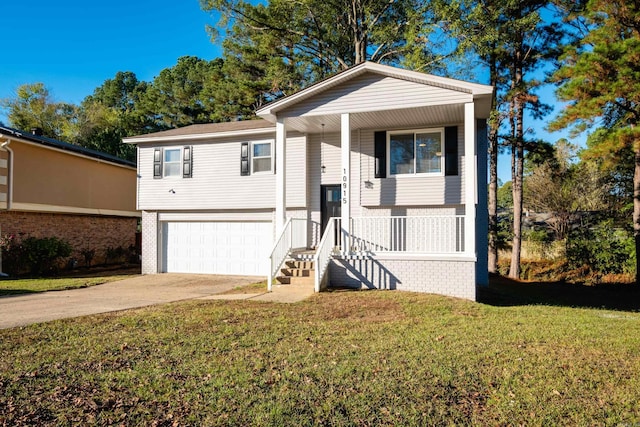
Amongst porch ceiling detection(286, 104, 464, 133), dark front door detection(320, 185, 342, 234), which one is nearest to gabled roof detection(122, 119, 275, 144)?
porch ceiling detection(286, 104, 464, 133)

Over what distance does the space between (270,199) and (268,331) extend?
7963mm

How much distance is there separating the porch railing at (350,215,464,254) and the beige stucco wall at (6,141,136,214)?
38.8ft

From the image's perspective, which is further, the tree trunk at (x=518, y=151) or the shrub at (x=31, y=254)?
the tree trunk at (x=518, y=151)

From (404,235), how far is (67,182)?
13261 millimetres

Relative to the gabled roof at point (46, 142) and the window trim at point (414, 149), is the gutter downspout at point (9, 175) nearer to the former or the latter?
the gabled roof at point (46, 142)

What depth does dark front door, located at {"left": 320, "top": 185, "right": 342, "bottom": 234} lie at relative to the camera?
13.3 metres

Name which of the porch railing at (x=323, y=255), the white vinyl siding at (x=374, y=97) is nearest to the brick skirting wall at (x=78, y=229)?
the white vinyl siding at (x=374, y=97)

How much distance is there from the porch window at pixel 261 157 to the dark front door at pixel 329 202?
6.80ft

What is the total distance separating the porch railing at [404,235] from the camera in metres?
11.0

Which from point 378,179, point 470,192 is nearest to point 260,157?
point 378,179

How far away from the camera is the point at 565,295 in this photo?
13.5 meters

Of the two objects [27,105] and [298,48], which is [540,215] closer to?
[298,48]

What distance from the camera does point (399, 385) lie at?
4281 millimetres

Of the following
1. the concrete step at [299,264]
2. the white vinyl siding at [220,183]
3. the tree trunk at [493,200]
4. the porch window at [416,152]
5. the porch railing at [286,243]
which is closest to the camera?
the porch railing at [286,243]
